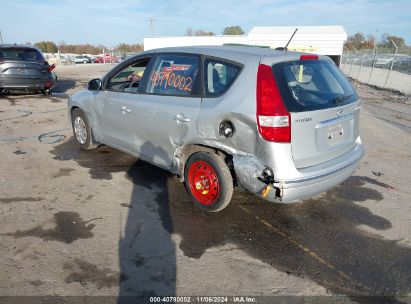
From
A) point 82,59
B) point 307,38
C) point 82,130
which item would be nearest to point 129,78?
point 82,130

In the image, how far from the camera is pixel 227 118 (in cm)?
344

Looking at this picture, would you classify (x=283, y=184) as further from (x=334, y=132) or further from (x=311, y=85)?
(x=311, y=85)

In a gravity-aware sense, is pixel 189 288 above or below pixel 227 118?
below

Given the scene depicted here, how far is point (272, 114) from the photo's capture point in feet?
10.4

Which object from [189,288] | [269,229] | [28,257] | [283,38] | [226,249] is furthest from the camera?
[283,38]

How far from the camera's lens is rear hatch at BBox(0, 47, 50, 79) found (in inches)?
411

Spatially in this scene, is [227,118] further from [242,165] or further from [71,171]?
[71,171]

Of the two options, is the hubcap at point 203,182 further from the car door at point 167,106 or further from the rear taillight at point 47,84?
the rear taillight at point 47,84

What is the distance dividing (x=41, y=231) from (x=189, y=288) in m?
1.71

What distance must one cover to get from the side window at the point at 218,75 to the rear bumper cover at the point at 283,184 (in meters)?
0.75

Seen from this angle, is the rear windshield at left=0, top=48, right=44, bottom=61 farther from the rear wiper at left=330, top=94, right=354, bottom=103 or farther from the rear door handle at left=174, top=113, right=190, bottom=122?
the rear wiper at left=330, top=94, right=354, bottom=103

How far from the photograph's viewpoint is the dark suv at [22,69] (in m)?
10.5

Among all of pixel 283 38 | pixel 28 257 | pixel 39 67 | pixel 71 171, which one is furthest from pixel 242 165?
pixel 283 38

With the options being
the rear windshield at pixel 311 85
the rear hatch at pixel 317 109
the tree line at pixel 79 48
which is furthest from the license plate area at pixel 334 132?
the tree line at pixel 79 48
